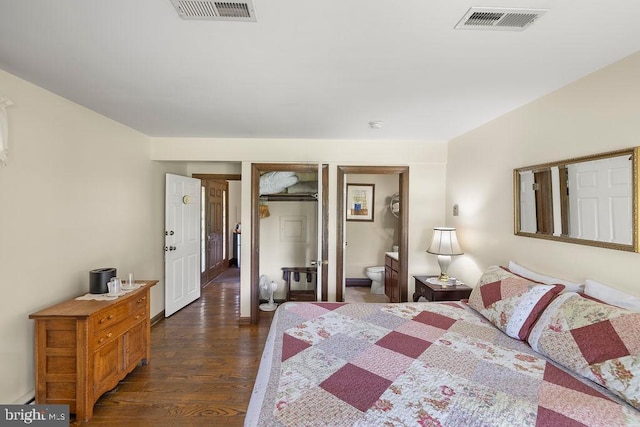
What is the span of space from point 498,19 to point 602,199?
1258 mm

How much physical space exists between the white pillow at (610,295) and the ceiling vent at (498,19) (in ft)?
4.93

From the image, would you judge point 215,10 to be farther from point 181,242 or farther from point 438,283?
point 181,242

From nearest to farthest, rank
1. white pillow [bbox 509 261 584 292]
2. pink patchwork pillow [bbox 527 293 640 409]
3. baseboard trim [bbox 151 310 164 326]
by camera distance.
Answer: pink patchwork pillow [bbox 527 293 640 409] < white pillow [bbox 509 261 584 292] < baseboard trim [bbox 151 310 164 326]

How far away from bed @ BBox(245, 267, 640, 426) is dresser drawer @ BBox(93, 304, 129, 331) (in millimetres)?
1263

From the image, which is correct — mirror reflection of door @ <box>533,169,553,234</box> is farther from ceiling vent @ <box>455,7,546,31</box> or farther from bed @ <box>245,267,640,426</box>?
ceiling vent @ <box>455,7,546,31</box>

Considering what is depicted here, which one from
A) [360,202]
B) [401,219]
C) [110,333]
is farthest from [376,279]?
[110,333]

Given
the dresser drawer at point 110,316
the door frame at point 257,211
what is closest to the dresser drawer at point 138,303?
the dresser drawer at point 110,316

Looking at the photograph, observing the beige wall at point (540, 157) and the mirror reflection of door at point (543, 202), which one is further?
the mirror reflection of door at point (543, 202)

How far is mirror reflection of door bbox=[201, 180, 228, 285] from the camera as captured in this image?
5.28 meters

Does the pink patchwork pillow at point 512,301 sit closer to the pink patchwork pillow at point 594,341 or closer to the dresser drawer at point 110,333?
the pink patchwork pillow at point 594,341

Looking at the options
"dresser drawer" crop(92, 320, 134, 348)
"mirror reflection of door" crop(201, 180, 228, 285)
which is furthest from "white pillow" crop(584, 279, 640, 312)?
"mirror reflection of door" crop(201, 180, 228, 285)

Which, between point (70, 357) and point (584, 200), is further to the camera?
point (70, 357)

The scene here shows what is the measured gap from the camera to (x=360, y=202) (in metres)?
5.14

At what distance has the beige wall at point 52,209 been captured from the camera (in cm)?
184
